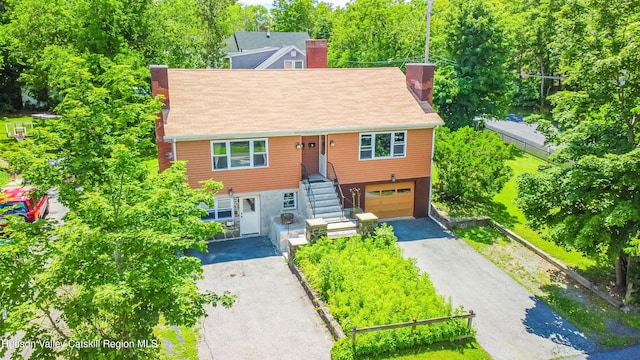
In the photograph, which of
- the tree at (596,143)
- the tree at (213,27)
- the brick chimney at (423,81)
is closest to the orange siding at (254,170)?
the brick chimney at (423,81)

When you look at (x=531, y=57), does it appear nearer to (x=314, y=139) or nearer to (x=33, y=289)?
(x=314, y=139)

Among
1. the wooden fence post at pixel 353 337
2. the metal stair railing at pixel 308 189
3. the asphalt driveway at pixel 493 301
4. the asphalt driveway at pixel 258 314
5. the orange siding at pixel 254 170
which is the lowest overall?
the asphalt driveway at pixel 493 301

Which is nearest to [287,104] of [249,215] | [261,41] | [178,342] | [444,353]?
Result: [249,215]

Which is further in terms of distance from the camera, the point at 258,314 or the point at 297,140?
the point at 297,140

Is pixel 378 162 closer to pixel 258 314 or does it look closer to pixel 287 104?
pixel 287 104

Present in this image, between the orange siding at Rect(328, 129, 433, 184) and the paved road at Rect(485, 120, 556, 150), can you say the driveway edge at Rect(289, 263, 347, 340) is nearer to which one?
the orange siding at Rect(328, 129, 433, 184)

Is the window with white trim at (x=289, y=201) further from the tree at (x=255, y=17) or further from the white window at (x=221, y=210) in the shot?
the tree at (x=255, y=17)
